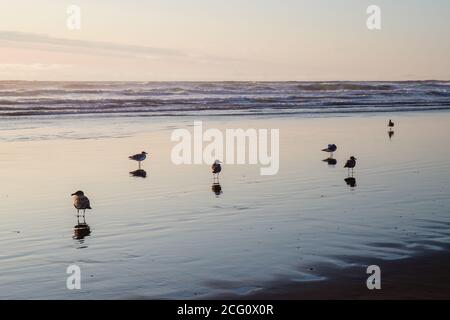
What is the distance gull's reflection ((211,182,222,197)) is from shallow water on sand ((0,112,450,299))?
18 centimetres

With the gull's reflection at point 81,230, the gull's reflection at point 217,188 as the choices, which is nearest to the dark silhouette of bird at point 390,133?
the gull's reflection at point 217,188

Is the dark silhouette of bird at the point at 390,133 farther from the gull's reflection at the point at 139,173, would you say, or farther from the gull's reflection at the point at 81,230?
the gull's reflection at the point at 81,230

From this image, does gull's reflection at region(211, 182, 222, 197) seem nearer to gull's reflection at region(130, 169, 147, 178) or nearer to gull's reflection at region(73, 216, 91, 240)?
gull's reflection at region(130, 169, 147, 178)

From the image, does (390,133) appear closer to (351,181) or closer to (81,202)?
(351,181)

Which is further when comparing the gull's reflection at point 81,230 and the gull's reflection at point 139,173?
the gull's reflection at point 139,173

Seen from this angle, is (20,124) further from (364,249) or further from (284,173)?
(364,249)

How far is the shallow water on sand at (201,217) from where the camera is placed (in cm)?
1124

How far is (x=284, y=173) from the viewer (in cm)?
2128

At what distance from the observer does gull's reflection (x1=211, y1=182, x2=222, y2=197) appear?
18.3 metres

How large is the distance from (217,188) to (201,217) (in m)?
3.65

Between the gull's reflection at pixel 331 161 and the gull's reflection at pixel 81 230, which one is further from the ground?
the gull's reflection at pixel 331 161

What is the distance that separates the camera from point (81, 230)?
47.0 ft

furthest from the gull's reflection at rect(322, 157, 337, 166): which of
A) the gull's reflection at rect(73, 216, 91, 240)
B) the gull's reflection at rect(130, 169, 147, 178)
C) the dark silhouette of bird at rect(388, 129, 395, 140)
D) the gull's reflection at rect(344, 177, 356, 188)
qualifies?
the gull's reflection at rect(73, 216, 91, 240)

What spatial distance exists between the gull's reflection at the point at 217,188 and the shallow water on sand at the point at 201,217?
7.1 inches
